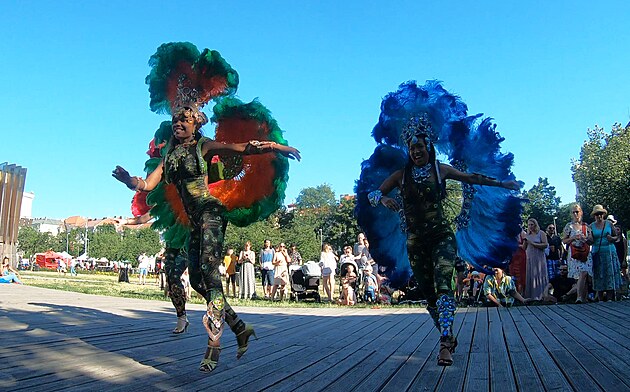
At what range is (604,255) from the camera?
10422 millimetres

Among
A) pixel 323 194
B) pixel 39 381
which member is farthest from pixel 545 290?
pixel 323 194

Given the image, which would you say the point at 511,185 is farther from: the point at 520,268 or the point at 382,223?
the point at 520,268

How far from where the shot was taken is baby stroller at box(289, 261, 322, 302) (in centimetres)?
1443

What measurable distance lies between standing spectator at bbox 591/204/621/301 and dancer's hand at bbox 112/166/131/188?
9.07m

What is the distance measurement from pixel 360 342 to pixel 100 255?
67.3 metres

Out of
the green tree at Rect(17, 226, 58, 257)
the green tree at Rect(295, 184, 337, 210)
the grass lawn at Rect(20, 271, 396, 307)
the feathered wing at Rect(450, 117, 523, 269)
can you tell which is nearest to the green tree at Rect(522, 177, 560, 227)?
the grass lawn at Rect(20, 271, 396, 307)

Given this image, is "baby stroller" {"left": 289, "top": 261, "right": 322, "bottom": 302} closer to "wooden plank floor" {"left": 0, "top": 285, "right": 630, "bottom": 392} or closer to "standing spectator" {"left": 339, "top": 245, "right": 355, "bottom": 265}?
"standing spectator" {"left": 339, "top": 245, "right": 355, "bottom": 265}

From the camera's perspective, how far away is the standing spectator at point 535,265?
11570 mm

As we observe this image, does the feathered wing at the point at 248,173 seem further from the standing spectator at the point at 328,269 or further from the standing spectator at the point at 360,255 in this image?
the standing spectator at the point at 328,269

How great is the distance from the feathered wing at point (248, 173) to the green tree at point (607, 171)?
92.2 feet

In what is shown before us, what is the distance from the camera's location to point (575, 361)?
14.3 feet

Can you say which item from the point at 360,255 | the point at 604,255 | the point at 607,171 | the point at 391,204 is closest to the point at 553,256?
the point at 604,255

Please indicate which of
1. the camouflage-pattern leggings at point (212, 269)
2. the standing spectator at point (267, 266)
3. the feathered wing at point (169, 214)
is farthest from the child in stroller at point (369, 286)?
the camouflage-pattern leggings at point (212, 269)

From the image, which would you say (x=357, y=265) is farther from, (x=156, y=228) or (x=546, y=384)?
(x=546, y=384)
